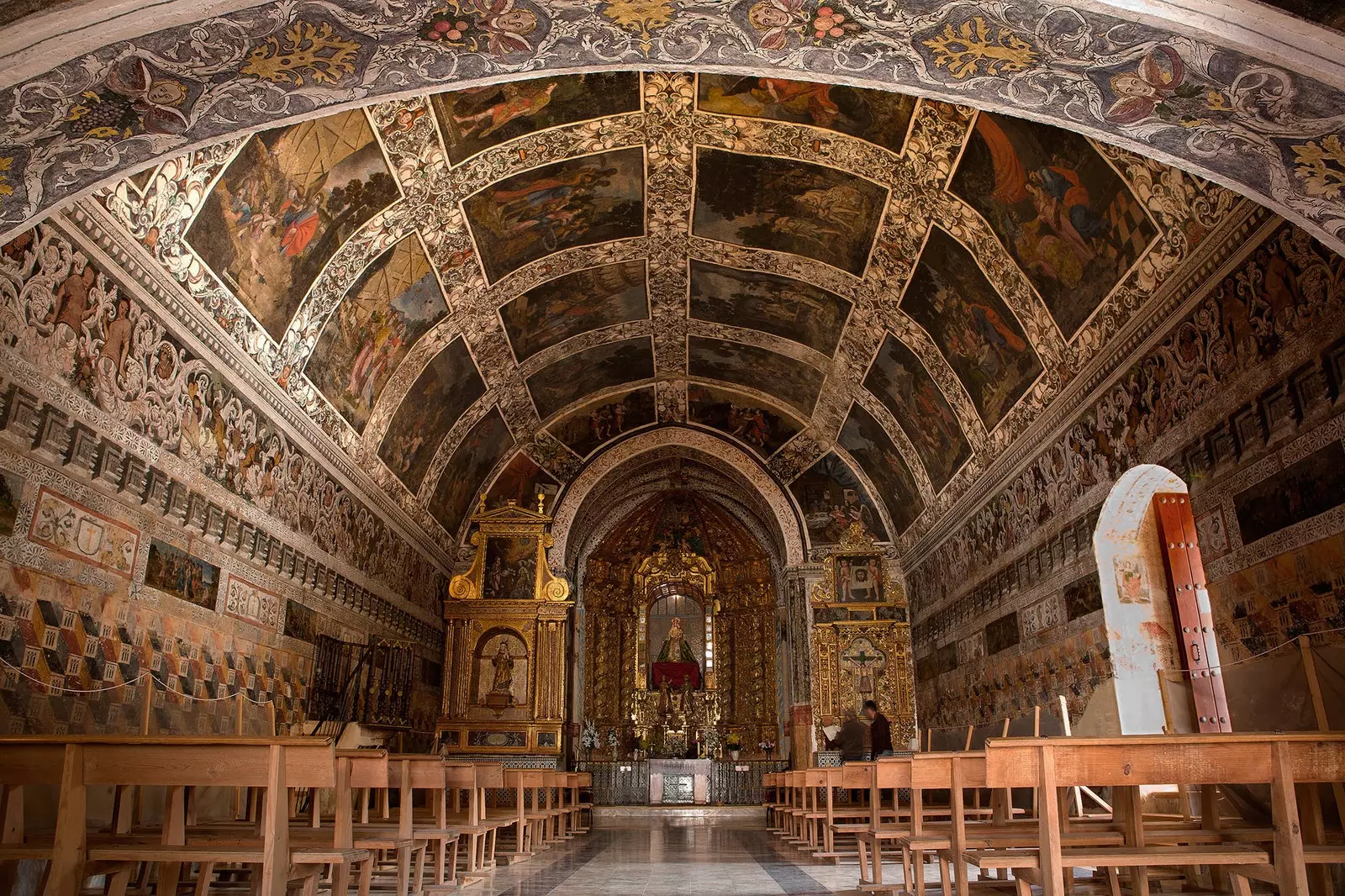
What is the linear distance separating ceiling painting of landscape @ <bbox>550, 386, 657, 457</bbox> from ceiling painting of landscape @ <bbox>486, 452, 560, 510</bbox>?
2.76 ft

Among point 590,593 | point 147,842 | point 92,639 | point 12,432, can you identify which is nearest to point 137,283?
point 12,432

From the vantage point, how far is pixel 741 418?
2075 centimetres

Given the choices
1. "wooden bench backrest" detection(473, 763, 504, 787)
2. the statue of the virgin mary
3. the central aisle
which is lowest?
the central aisle

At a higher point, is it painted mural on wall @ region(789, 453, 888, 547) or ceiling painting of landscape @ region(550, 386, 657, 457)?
ceiling painting of landscape @ region(550, 386, 657, 457)

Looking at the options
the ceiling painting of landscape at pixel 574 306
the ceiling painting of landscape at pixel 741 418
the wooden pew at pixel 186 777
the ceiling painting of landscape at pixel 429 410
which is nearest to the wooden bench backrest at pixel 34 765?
the wooden pew at pixel 186 777

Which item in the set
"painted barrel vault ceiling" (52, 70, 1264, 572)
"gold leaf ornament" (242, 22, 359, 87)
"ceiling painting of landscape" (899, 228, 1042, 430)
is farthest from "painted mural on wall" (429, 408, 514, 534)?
"gold leaf ornament" (242, 22, 359, 87)

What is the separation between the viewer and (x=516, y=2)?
5684 mm

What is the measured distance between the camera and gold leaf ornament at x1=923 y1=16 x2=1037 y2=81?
5703mm

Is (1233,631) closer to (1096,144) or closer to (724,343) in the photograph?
(1096,144)

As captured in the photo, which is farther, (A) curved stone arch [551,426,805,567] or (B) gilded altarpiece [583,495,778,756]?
(B) gilded altarpiece [583,495,778,756]

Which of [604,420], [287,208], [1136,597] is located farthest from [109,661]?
[604,420]

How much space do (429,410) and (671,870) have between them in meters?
8.97

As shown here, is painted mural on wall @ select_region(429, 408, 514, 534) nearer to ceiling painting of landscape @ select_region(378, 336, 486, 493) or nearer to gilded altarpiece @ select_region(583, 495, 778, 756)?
ceiling painting of landscape @ select_region(378, 336, 486, 493)

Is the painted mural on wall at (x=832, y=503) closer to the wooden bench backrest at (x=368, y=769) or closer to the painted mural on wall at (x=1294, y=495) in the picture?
the painted mural on wall at (x=1294, y=495)
